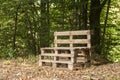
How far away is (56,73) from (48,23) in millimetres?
5861

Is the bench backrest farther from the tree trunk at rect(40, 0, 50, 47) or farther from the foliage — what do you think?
the foliage

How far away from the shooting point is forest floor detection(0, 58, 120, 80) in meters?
7.66

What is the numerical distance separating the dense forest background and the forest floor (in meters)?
3.56

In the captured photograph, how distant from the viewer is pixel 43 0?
1323 cm

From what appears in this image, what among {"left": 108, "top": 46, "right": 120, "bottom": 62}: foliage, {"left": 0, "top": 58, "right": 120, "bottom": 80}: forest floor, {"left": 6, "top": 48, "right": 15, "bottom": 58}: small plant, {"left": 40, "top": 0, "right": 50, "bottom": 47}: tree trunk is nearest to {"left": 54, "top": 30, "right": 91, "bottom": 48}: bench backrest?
{"left": 0, "top": 58, "right": 120, "bottom": 80}: forest floor

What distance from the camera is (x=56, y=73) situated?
8.39m

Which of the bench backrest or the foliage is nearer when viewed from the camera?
the bench backrest

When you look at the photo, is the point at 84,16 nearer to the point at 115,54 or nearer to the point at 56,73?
the point at 115,54

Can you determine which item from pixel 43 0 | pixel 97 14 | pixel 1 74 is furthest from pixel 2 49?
pixel 1 74

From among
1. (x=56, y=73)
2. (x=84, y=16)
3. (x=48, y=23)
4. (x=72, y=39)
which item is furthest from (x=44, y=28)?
(x=56, y=73)

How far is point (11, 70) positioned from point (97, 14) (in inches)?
228

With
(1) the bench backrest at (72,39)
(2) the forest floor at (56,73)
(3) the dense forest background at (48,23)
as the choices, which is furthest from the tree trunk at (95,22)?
(2) the forest floor at (56,73)

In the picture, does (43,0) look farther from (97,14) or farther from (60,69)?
(60,69)

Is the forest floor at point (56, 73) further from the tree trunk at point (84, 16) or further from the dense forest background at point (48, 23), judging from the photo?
the tree trunk at point (84, 16)
